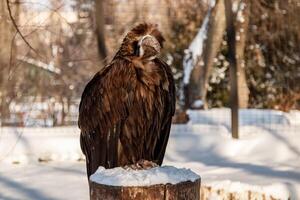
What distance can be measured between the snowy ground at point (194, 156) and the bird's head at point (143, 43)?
15.0 ft

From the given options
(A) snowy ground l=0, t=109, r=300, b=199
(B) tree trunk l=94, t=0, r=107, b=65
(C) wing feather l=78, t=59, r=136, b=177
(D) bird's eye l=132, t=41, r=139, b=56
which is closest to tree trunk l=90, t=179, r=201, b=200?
(C) wing feather l=78, t=59, r=136, b=177

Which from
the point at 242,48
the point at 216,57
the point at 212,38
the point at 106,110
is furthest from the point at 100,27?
the point at 106,110

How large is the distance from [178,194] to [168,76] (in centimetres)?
100

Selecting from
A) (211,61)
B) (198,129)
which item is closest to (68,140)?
(198,129)

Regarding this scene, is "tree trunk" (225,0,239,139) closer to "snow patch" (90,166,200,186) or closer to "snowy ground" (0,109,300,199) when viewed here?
"snowy ground" (0,109,300,199)

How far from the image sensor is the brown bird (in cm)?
393

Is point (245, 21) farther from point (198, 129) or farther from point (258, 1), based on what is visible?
point (198, 129)

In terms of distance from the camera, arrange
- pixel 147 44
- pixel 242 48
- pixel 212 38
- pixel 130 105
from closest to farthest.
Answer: pixel 147 44, pixel 130 105, pixel 212 38, pixel 242 48

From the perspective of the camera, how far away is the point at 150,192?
317 centimetres

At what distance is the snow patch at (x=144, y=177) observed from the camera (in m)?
3.22

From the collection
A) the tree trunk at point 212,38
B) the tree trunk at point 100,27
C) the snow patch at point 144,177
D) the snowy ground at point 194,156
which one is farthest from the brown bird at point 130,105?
the tree trunk at point 212,38

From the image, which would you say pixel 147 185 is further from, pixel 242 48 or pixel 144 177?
pixel 242 48

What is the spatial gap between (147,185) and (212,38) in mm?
16013

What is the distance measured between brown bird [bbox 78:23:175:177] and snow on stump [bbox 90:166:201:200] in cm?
70
